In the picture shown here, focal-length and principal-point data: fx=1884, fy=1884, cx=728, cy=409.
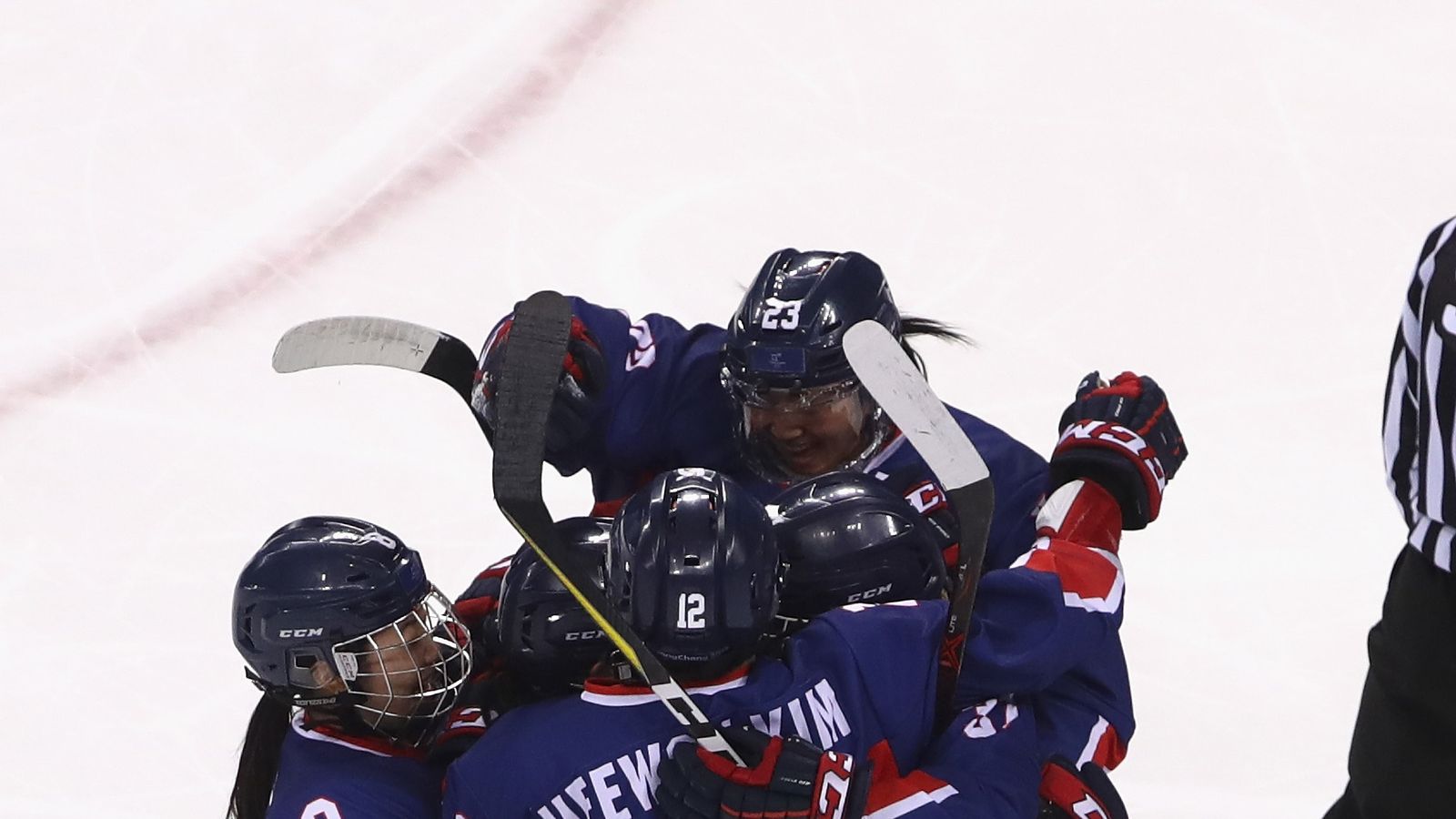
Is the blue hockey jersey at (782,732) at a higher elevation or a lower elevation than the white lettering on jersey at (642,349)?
lower

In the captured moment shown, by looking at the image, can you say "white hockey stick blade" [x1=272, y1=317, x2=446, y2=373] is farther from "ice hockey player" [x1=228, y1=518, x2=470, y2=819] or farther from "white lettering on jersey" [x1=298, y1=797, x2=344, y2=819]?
"white lettering on jersey" [x1=298, y1=797, x2=344, y2=819]

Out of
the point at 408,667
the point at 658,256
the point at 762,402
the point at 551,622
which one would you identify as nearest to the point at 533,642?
the point at 551,622

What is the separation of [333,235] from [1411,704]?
342cm

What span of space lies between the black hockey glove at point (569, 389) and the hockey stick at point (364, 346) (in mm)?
89

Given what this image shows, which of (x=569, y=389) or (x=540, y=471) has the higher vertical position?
(x=569, y=389)

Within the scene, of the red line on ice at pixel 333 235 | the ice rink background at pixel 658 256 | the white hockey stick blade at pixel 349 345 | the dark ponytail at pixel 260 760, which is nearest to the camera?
the dark ponytail at pixel 260 760

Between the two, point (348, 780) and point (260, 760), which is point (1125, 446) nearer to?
point (348, 780)

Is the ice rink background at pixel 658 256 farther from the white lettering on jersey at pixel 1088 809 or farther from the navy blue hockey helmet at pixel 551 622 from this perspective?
the navy blue hockey helmet at pixel 551 622

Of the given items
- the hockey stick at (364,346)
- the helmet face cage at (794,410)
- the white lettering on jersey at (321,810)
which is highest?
the hockey stick at (364,346)

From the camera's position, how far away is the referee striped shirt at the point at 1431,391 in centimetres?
193

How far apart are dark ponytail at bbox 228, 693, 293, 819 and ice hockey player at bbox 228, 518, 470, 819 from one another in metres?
0.09

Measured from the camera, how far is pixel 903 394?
2.39 meters

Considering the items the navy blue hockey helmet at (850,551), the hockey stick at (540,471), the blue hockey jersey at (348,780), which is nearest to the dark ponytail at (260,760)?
the blue hockey jersey at (348,780)

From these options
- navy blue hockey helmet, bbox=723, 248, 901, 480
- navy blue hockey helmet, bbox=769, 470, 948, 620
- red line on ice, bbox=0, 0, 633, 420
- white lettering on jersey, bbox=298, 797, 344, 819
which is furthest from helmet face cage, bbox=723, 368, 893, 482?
red line on ice, bbox=0, 0, 633, 420
